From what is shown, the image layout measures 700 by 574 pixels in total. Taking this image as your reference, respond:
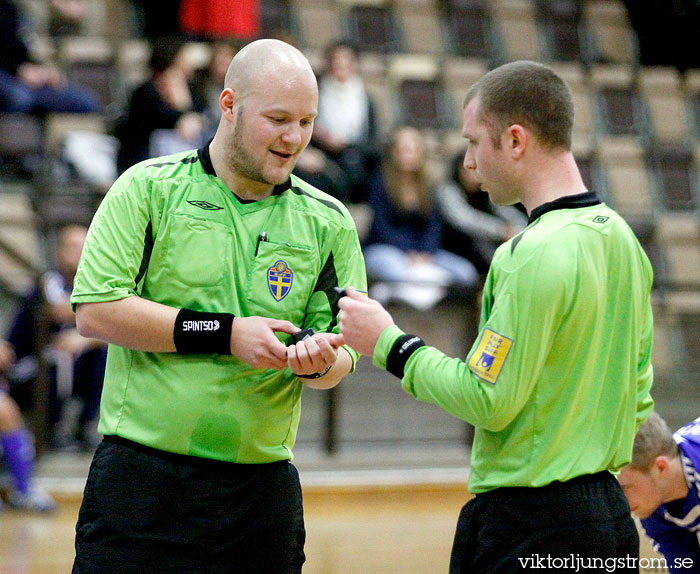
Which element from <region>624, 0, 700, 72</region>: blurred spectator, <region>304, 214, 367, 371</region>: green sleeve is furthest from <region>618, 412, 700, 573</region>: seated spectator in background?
<region>624, 0, 700, 72</region>: blurred spectator

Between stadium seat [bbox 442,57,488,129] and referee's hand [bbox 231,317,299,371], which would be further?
stadium seat [bbox 442,57,488,129]

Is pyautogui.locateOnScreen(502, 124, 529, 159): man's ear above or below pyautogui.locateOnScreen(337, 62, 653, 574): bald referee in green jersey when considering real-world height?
above

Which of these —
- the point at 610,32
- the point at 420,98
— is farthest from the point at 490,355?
the point at 610,32

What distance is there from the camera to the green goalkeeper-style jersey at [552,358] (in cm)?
195

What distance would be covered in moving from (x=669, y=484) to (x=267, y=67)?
1.62 meters

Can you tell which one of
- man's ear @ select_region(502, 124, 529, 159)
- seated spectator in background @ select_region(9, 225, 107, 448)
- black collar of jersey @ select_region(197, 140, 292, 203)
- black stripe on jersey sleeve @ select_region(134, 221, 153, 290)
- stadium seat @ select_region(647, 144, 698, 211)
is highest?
man's ear @ select_region(502, 124, 529, 159)

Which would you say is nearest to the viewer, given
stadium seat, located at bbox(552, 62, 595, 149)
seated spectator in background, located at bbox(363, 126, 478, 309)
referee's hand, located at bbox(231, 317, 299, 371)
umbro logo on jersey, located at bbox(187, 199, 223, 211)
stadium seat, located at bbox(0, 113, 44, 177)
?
referee's hand, located at bbox(231, 317, 299, 371)

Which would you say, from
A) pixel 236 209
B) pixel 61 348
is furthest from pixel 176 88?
pixel 236 209

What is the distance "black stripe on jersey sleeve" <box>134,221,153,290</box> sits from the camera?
7.41ft

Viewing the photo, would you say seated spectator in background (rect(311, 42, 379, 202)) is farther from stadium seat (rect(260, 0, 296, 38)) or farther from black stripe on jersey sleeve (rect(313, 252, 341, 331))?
black stripe on jersey sleeve (rect(313, 252, 341, 331))

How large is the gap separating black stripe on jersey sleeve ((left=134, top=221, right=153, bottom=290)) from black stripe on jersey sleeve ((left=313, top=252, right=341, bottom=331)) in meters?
0.42

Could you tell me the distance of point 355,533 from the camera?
5.03 m

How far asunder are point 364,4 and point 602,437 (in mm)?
7576

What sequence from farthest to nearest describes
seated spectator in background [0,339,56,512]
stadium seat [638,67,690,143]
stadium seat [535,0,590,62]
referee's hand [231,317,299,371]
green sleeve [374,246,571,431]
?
stadium seat [535,0,590,62] → stadium seat [638,67,690,143] → seated spectator in background [0,339,56,512] → referee's hand [231,317,299,371] → green sleeve [374,246,571,431]
